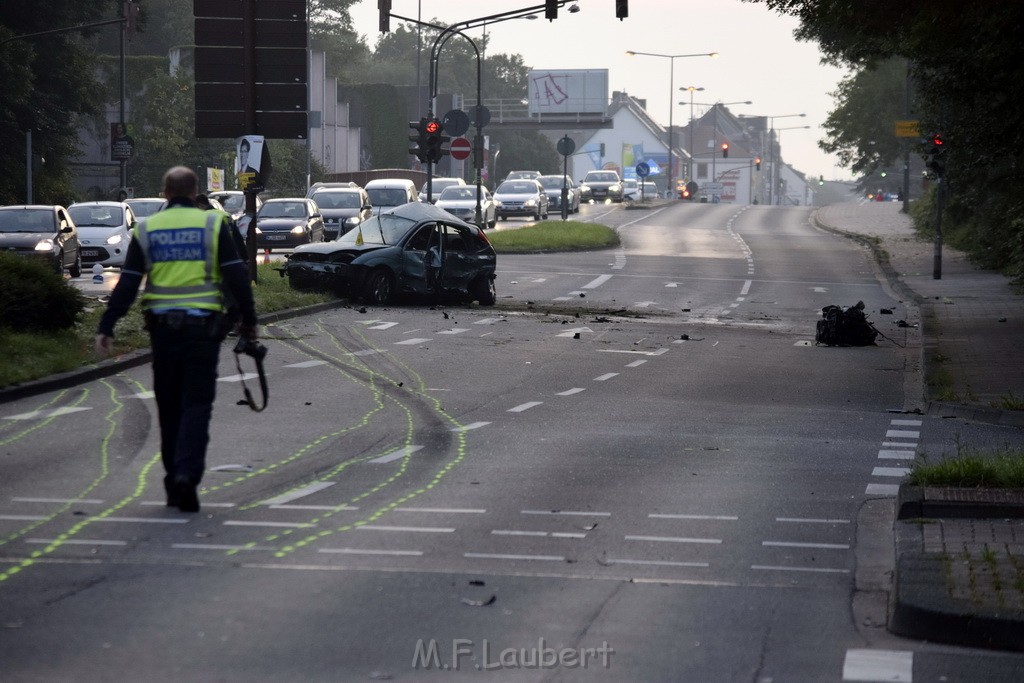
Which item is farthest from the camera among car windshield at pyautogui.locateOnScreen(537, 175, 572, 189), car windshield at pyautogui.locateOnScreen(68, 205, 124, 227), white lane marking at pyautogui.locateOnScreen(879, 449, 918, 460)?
car windshield at pyautogui.locateOnScreen(537, 175, 572, 189)

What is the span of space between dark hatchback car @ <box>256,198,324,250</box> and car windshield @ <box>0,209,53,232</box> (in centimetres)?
896

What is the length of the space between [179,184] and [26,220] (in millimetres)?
23679

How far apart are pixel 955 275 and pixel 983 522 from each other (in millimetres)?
30720

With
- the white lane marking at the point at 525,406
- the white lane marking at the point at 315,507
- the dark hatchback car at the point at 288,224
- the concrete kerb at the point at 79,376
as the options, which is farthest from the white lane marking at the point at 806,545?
the dark hatchback car at the point at 288,224

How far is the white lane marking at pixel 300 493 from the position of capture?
8.89 metres

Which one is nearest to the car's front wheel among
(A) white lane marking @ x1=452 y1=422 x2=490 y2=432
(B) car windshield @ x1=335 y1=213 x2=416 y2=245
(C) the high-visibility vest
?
(B) car windshield @ x1=335 y1=213 x2=416 y2=245

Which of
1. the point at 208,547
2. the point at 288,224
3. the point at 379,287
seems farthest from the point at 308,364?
the point at 288,224

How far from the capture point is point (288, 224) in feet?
135

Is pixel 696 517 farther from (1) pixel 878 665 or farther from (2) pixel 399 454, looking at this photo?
(1) pixel 878 665

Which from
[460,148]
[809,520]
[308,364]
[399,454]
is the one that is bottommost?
[308,364]

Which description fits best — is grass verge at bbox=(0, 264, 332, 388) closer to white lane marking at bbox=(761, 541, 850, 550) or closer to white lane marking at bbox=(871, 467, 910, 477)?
white lane marking at bbox=(871, 467, 910, 477)

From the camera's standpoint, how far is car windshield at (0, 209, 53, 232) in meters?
30.9

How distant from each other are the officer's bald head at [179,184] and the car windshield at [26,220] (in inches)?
913
